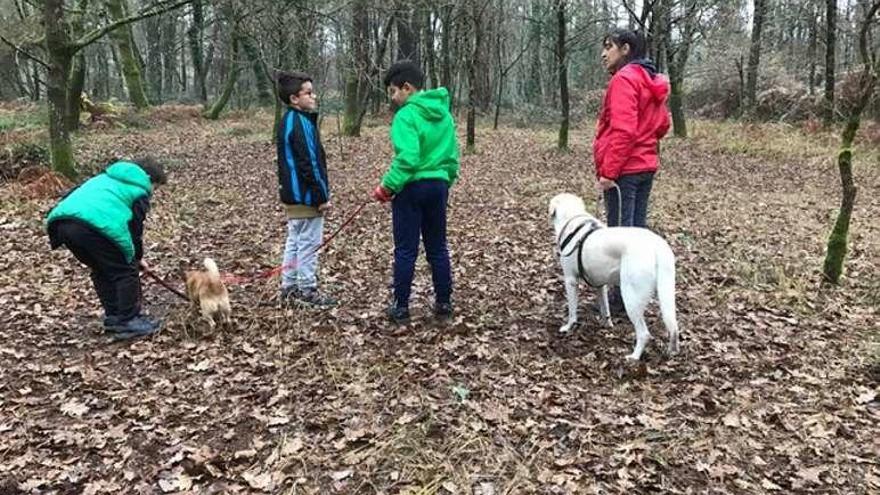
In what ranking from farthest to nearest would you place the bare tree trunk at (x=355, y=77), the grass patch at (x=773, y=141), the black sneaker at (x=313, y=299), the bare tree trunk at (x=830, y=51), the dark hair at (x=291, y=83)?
the bare tree trunk at (x=355, y=77) → the bare tree trunk at (x=830, y=51) → the grass patch at (x=773, y=141) → the black sneaker at (x=313, y=299) → the dark hair at (x=291, y=83)

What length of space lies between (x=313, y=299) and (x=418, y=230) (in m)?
1.49

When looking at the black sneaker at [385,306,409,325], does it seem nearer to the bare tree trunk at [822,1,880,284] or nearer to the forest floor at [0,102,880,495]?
the forest floor at [0,102,880,495]

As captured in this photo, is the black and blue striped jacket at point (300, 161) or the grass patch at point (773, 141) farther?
the grass patch at point (773, 141)

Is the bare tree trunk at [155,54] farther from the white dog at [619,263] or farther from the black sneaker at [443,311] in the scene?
the white dog at [619,263]

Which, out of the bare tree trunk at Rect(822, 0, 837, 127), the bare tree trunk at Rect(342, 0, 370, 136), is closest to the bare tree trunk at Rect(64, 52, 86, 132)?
the bare tree trunk at Rect(342, 0, 370, 136)

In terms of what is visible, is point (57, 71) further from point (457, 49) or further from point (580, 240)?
point (457, 49)

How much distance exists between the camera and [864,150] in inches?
624

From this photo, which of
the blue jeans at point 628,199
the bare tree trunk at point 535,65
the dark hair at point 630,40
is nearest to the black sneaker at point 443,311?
the blue jeans at point 628,199

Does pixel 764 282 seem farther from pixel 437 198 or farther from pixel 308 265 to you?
pixel 308 265

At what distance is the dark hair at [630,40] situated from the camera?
5.29m

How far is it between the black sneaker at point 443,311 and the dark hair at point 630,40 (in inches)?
102

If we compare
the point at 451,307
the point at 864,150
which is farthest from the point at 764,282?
the point at 864,150

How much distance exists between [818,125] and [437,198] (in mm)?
18509

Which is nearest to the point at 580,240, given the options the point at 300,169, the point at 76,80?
the point at 300,169
